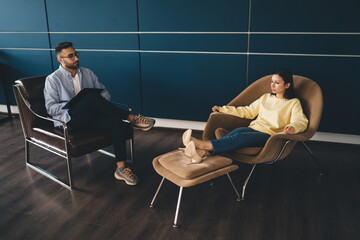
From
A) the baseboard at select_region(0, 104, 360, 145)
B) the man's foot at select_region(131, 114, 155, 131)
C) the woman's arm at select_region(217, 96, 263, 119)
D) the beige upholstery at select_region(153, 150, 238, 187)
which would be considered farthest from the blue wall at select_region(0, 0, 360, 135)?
the beige upholstery at select_region(153, 150, 238, 187)

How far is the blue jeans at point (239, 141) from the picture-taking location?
258 cm

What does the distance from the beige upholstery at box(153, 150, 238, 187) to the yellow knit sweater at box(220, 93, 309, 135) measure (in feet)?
2.09

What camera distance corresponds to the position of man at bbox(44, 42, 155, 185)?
9.66 ft

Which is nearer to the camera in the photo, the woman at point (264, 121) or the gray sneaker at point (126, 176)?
the woman at point (264, 121)

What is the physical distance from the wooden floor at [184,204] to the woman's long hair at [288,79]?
758 millimetres

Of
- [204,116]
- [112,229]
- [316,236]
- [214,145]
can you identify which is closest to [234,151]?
[214,145]

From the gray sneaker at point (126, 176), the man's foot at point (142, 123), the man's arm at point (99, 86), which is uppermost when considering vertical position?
the man's arm at point (99, 86)

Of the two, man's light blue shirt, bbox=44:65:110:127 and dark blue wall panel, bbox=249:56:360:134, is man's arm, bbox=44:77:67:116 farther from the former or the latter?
dark blue wall panel, bbox=249:56:360:134

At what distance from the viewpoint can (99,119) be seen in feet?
9.96

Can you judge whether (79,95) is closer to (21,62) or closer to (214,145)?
(214,145)

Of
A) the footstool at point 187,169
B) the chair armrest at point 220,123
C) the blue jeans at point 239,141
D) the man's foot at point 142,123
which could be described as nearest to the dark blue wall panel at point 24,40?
the man's foot at point 142,123

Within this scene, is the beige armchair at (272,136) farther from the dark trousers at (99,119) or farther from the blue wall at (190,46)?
the dark trousers at (99,119)

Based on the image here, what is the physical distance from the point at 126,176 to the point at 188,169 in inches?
35.1

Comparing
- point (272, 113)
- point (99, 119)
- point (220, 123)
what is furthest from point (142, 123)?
point (272, 113)
